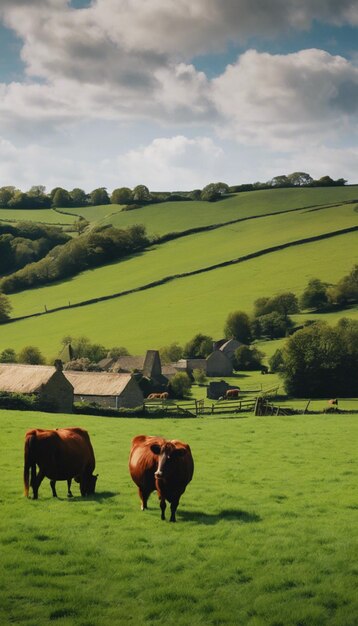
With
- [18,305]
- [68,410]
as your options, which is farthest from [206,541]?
[18,305]

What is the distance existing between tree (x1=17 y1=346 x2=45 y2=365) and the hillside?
4419 millimetres

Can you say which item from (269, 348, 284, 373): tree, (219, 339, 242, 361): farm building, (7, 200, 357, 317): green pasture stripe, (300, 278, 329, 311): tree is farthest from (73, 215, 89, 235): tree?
(269, 348, 284, 373): tree

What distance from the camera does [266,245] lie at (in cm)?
13788

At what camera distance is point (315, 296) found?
374ft

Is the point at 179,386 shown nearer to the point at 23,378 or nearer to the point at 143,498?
the point at 23,378

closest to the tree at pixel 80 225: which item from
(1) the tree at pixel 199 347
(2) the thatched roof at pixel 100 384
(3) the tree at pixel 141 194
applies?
(3) the tree at pixel 141 194

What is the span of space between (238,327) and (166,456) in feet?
305

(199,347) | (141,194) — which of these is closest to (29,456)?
(199,347)

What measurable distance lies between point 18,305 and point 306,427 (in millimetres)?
104172

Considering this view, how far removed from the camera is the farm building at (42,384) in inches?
1948

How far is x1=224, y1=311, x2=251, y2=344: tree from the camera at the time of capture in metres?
108

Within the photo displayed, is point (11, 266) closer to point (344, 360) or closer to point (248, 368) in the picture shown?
point (248, 368)

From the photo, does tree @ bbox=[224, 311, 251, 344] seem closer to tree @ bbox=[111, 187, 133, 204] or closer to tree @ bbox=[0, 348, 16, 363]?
tree @ bbox=[0, 348, 16, 363]

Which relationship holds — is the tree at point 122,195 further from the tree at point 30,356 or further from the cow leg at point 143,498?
the cow leg at point 143,498
